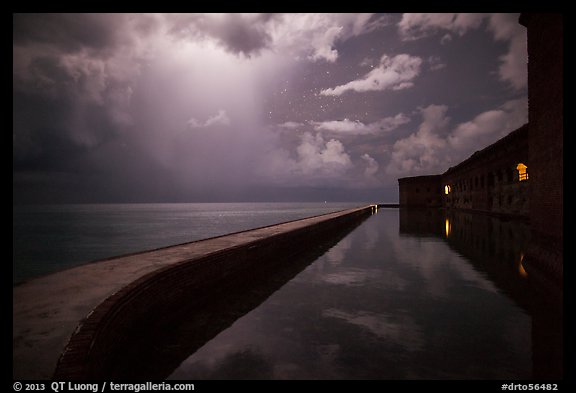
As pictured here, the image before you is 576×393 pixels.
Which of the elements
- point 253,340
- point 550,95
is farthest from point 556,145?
point 253,340

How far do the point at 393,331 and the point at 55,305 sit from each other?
204 inches

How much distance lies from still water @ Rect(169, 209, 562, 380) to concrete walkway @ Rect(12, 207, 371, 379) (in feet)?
4.67

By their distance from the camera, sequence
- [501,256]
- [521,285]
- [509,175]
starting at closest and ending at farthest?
[521,285] < [501,256] < [509,175]

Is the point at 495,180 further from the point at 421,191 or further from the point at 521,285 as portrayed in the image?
the point at 421,191

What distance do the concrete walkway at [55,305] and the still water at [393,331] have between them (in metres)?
1.42

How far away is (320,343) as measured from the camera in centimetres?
459

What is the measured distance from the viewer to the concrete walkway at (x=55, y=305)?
302cm

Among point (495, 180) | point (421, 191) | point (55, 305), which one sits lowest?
point (55, 305)

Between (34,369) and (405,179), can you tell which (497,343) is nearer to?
(34,369)

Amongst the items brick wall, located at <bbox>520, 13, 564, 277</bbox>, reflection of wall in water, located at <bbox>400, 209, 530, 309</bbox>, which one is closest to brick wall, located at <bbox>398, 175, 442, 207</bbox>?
reflection of wall in water, located at <bbox>400, 209, 530, 309</bbox>

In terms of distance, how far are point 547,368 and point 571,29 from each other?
482cm

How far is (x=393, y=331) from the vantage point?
5.02 metres

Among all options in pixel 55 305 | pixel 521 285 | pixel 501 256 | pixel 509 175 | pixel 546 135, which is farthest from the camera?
pixel 509 175

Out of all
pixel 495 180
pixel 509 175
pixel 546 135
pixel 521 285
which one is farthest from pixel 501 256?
pixel 495 180
